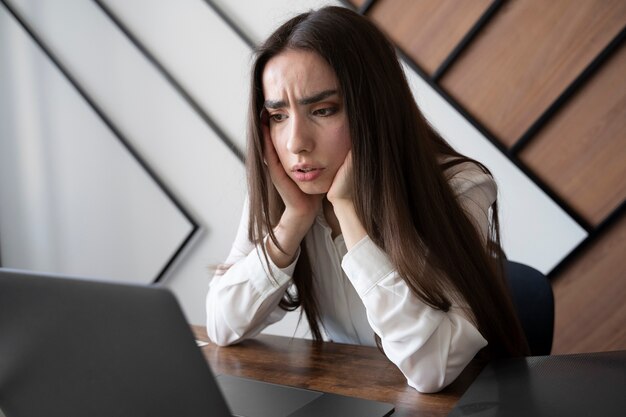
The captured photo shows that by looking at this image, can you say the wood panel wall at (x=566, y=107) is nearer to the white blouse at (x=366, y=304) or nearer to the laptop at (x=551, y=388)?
the white blouse at (x=366, y=304)

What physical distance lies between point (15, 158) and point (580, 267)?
2.14 m

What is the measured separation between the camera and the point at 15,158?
2.64m

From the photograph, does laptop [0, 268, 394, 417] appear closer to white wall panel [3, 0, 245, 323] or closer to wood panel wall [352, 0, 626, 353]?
wood panel wall [352, 0, 626, 353]

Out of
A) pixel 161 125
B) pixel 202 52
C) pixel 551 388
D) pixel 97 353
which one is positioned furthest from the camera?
pixel 161 125

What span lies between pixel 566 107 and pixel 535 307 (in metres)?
0.73

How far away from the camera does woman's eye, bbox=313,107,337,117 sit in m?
1.09

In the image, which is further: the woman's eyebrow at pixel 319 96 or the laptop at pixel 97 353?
the woman's eyebrow at pixel 319 96

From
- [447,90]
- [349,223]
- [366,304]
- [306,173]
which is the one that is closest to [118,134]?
[447,90]

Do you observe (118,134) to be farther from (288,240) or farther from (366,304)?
(366,304)

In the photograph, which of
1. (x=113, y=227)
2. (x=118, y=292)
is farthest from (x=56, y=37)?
(x=118, y=292)

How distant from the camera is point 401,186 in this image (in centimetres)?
104

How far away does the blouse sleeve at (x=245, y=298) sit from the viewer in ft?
3.78

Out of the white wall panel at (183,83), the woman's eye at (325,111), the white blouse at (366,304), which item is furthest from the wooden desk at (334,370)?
the white wall panel at (183,83)

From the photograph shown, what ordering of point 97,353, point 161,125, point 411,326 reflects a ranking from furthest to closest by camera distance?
point 161,125, point 411,326, point 97,353
